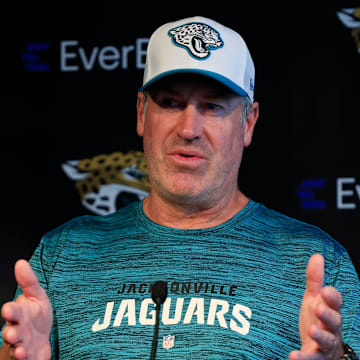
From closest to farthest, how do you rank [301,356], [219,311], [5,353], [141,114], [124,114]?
1. [301,356]
2. [5,353]
3. [219,311]
4. [141,114]
5. [124,114]

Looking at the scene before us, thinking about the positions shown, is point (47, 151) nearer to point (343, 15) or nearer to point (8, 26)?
point (8, 26)

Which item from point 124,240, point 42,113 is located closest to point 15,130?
point 42,113

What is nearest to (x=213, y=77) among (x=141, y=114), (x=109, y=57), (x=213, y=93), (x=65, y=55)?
(x=213, y=93)

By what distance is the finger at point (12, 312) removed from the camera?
1.50 meters

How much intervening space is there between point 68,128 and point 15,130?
189 millimetres

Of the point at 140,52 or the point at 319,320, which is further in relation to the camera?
the point at 140,52

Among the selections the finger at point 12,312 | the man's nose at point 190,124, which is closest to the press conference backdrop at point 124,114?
the man's nose at point 190,124

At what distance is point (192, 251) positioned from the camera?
1.97 meters

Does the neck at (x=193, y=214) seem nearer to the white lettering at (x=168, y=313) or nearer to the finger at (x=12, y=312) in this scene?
the white lettering at (x=168, y=313)

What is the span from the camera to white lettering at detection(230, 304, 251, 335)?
1826 mm

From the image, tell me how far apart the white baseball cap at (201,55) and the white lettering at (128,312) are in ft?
1.94

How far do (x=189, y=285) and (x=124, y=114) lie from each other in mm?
876

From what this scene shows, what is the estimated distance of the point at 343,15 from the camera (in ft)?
8.02

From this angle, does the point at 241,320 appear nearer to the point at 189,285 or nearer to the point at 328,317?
the point at 189,285
